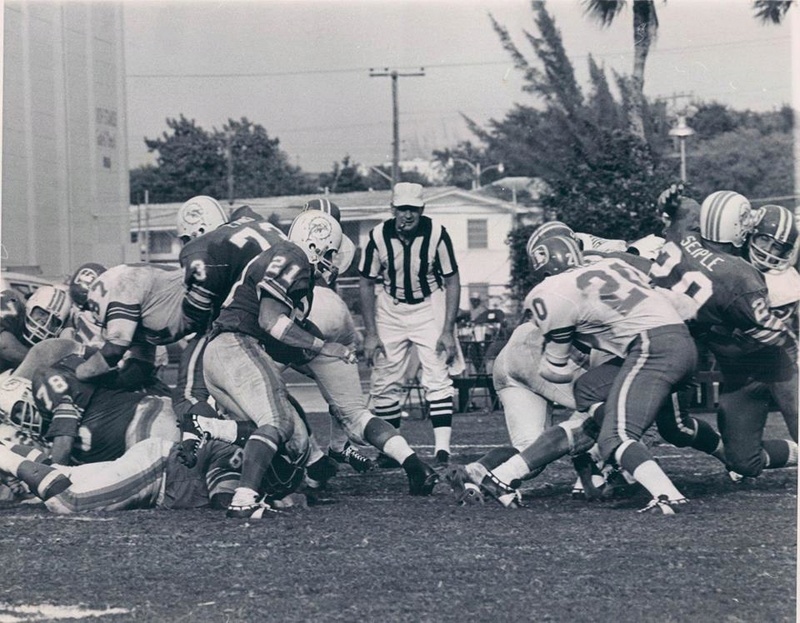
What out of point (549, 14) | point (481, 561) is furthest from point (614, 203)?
point (481, 561)

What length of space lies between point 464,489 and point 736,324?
1564 millimetres

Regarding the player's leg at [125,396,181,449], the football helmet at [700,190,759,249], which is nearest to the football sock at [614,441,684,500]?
the football helmet at [700,190,759,249]

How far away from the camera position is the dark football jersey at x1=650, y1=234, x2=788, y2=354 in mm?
6102

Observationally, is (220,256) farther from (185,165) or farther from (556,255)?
(185,165)

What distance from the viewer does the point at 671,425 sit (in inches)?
250

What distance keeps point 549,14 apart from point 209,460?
15.1 m

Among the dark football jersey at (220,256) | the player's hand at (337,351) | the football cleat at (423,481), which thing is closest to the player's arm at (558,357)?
the football cleat at (423,481)

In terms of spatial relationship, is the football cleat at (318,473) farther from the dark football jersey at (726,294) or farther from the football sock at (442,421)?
the dark football jersey at (726,294)

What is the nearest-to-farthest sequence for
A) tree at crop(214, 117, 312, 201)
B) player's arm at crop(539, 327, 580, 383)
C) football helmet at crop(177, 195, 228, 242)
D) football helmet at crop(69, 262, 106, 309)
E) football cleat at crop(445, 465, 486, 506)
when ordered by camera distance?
player's arm at crop(539, 327, 580, 383) < football cleat at crop(445, 465, 486, 506) < football helmet at crop(177, 195, 228, 242) < football helmet at crop(69, 262, 106, 309) < tree at crop(214, 117, 312, 201)

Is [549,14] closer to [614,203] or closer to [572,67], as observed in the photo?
[572,67]

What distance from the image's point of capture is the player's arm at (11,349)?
7.14 m

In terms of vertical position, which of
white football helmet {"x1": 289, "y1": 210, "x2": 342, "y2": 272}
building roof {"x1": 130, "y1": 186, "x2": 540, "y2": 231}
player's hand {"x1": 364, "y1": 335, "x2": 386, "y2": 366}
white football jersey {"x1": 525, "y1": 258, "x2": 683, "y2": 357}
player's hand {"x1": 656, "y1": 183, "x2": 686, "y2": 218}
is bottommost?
player's hand {"x1": 364, "y1": 335, "x2": 386, "y2": 366}

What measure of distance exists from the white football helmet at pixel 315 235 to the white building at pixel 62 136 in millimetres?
3197

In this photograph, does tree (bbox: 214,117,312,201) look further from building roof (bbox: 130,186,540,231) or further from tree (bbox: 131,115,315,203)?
building roof (bbox: 130,186,540,231)
